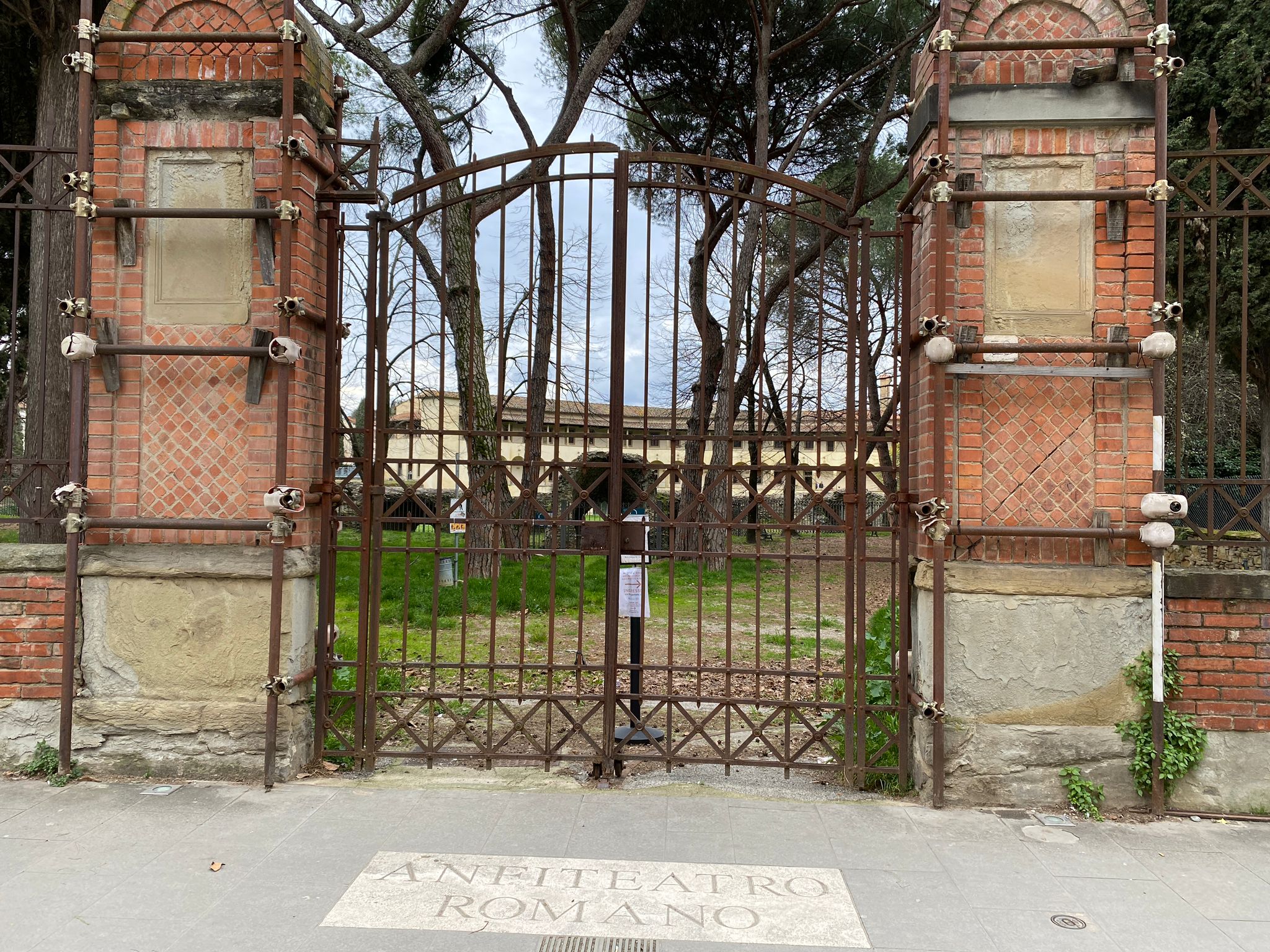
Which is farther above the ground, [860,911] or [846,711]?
[846,711]

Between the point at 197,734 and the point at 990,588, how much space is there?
419 cm

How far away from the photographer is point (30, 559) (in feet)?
14.9

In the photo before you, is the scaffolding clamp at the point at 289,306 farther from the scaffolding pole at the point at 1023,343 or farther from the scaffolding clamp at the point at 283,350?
the scaffolding pole at the point at 1023,343

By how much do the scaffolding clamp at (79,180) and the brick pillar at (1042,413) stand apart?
4374 mm

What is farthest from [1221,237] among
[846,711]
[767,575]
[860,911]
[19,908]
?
[19,908]

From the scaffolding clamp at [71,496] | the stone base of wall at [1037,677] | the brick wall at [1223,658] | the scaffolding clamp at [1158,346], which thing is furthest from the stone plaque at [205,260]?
the brick wall at [1223,658]

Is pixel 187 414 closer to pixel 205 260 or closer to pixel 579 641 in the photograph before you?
pixel 205 260

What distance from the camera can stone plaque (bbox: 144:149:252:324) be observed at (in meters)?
4.58

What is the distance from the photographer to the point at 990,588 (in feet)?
14.2

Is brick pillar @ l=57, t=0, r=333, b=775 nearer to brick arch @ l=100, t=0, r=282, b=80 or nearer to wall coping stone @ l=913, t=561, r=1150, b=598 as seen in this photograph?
brick arch @ l=100, t=0, r=282, b=80

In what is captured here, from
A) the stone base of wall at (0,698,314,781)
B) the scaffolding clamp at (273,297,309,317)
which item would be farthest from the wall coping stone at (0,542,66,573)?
the scaffolding clamp at (273,297,309,317)

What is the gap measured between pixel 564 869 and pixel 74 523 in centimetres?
306

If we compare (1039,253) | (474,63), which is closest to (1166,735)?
(1039,253)

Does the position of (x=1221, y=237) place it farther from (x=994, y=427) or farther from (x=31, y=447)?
(x=31, y=447)
